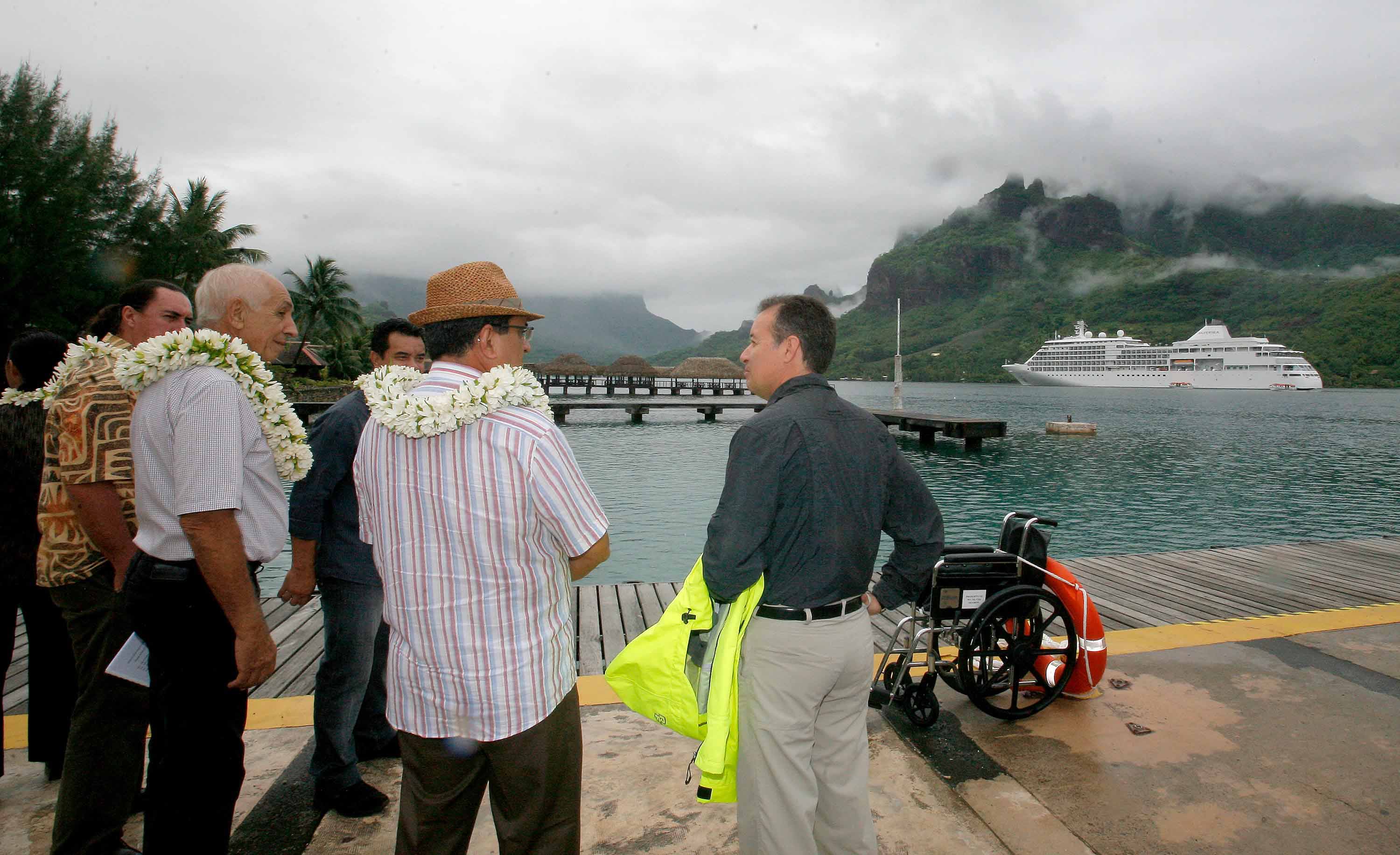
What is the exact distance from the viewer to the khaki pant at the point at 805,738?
74.4 inches

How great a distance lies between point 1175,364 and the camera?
97312mm

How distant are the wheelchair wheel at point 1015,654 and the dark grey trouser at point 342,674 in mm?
2385

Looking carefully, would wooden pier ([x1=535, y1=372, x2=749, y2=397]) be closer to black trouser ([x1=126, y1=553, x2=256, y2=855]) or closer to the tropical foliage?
the tropical foliage

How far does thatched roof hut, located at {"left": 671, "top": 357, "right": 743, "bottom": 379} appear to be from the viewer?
5894 centimetres

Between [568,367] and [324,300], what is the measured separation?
19824 mm

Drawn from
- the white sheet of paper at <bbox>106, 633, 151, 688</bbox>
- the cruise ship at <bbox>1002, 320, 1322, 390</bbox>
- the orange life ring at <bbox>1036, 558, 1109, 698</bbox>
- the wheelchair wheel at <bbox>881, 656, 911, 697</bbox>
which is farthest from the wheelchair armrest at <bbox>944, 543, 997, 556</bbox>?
the cruise ship at <bbox>1002, 320, 1322, 390</bbox>

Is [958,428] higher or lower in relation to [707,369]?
lower

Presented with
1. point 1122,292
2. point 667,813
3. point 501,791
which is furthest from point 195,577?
point 1122,292

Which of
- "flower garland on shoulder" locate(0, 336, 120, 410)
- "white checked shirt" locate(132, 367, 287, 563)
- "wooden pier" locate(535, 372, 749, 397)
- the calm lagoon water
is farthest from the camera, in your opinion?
"wooden pier" locate(535, 372, 749, 397)

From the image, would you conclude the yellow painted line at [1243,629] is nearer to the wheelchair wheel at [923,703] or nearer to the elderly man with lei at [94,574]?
the wheelchair wheel at [923,703]

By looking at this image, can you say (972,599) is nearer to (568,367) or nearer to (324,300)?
(324,300)

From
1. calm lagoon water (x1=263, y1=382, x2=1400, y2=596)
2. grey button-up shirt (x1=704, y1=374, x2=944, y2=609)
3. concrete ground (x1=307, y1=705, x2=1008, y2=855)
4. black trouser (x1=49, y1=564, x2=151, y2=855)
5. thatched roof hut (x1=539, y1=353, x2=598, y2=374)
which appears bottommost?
calm lagoon water (x1=263, y1=382, x2=1400, y2=596)

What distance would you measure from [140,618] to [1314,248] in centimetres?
24194

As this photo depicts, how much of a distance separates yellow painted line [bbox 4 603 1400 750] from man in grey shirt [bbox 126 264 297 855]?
1441 millimetres
